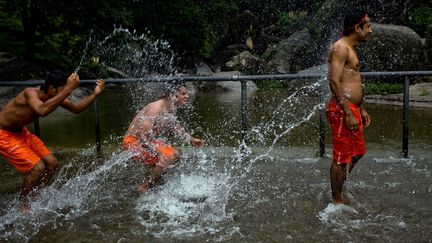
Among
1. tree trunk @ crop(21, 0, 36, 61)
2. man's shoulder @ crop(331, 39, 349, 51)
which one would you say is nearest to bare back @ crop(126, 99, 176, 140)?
man's shoulder @ crop(331, 39, 349, 51)

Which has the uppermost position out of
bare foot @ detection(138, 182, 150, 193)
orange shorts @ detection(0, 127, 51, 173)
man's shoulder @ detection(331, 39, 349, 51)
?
man's shoulder @ detection(331, 39, 349, 51)

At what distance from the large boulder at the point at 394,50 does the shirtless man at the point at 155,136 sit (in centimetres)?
1041

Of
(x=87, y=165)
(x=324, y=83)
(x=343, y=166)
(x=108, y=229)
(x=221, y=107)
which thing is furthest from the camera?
(x=221, y=107)

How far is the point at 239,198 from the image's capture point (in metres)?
4.28

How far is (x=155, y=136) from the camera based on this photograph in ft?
15.5

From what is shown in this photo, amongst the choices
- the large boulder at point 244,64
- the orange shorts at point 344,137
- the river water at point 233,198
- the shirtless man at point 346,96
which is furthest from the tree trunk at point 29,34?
the orange shorts at point 344,137

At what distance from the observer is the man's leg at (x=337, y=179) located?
3883mm

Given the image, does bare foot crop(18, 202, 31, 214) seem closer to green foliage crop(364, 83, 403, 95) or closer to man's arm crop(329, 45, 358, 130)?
man's arm crop(329, 45, 358, 130)

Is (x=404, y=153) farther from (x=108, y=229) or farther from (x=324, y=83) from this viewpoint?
(x=108, y=229)

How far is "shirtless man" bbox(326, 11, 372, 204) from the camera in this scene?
3.79 meters

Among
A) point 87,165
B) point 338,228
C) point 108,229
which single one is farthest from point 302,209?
point 87,165

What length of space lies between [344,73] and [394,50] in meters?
10.6

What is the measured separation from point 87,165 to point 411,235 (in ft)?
12.0

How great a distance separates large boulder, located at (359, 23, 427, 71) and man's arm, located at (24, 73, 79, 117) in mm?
11464
